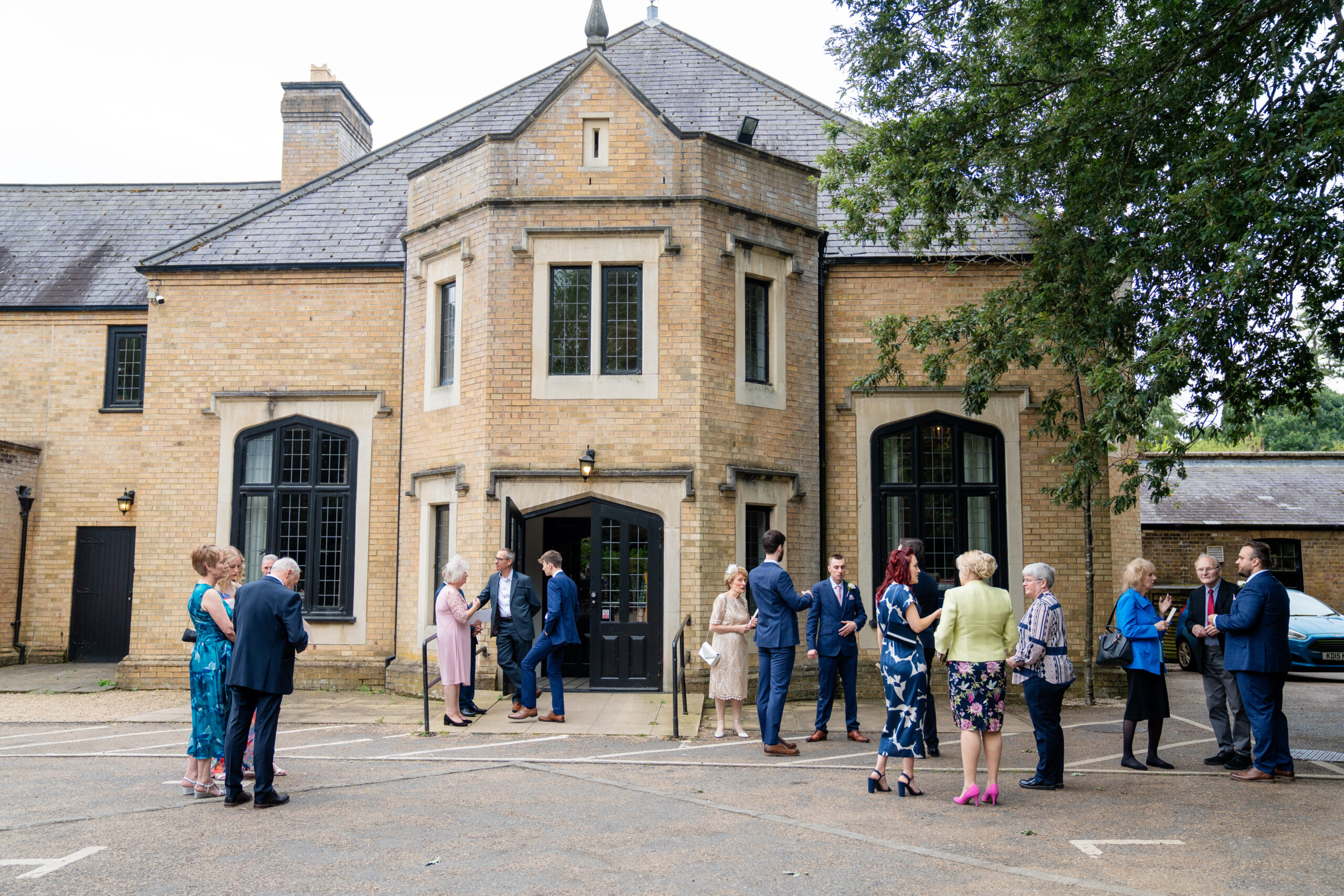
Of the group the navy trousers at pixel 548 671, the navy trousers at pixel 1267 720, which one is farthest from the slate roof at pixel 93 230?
the navy trousers at pixel 1267 720

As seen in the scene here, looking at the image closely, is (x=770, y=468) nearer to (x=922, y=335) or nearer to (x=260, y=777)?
(x=922, y=335)

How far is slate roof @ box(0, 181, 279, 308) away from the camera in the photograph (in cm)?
1797

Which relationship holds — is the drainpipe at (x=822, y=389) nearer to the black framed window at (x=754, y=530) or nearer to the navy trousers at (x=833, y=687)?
the black framed window at (x=754, y=530)

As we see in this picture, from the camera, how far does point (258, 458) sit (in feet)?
48.9

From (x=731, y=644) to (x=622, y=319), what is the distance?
467 cm

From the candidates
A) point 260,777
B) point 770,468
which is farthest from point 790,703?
point 260,777

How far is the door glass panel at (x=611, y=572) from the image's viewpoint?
1244cm

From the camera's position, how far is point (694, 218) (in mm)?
12805

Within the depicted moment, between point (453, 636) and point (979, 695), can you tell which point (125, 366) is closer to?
point (453, 636)

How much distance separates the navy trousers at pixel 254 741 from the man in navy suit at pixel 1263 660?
7348 mm

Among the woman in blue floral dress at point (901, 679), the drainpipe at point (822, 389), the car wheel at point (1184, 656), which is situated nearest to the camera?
the woman in blue floral dress at point (901, 679)

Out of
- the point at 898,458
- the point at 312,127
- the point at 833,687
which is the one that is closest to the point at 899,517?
the point at 898,458

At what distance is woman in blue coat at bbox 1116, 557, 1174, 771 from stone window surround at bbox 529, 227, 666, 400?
5.97 m

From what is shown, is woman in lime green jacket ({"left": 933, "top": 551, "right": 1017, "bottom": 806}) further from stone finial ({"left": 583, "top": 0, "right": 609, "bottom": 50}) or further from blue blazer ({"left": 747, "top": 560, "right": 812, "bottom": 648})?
stone finial ({"left": 583, "top": 0, "right": 609, "bottom": 50})
